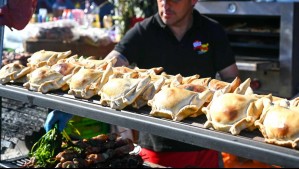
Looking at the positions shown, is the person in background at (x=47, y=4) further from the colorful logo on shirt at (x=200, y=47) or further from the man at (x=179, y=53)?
the colorful logo on shirt at (x=200, y=47)

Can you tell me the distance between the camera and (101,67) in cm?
262

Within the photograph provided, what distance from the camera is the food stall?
1517mm

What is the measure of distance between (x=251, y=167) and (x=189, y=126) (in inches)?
125

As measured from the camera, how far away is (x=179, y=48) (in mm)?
3662

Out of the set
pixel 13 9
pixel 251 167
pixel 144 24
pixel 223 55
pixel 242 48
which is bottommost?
pixel 251 167

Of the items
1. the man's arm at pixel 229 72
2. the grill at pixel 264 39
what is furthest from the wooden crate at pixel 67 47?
the man's arm at pixel 229 72

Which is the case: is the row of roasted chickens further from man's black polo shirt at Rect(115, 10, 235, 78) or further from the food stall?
man's black polo shirt at Rect(115, 10, 235, 78)

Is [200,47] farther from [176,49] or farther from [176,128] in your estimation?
[176,128]

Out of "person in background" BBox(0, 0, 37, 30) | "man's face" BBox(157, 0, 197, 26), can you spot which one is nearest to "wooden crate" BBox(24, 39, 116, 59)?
"man's face" BBox(157, 0, 197, 26)

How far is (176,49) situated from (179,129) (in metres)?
1.95

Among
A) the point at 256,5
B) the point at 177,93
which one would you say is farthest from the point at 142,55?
the point at 177,93

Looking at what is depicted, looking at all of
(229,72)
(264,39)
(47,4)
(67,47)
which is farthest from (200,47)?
(47,4)

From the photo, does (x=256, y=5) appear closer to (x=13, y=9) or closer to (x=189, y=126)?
(x=13, y=9)

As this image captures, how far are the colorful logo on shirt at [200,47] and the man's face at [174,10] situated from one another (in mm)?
218
